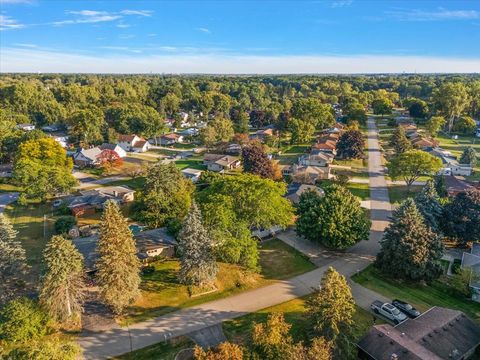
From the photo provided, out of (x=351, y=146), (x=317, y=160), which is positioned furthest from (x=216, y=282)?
(x=351, y=146)

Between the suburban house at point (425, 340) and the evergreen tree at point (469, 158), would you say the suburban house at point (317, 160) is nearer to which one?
the evergreen tree at point (469, 158)

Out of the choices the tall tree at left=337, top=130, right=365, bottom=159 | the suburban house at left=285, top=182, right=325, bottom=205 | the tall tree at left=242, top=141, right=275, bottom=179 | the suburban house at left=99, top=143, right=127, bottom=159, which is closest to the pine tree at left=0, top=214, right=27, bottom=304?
the suburban house at left=285, top=182, right=325, bottom=205

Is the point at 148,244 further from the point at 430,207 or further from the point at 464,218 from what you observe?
the point at 464,218

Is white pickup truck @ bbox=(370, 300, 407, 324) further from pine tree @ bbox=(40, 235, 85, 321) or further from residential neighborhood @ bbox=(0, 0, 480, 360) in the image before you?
pine tree @ bbox=(40, 235, 85, 321)

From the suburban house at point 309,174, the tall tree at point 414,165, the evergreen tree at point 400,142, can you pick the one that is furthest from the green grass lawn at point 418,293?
the evergreen tree at point 400,142

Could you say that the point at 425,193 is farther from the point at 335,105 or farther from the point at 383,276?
the point at 335,105

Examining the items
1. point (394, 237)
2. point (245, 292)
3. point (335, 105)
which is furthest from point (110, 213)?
point (335, 105)
